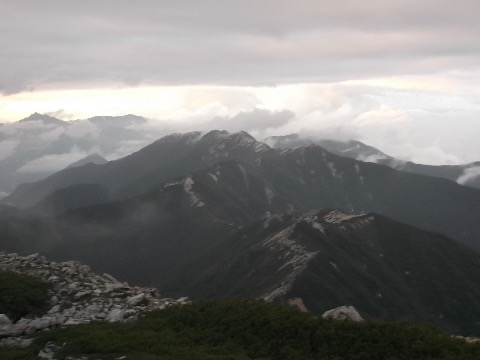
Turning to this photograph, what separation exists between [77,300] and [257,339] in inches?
585

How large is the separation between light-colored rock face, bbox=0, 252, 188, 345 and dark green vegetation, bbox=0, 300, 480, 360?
7.23 feet

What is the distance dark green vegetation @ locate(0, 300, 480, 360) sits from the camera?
27.9 meters

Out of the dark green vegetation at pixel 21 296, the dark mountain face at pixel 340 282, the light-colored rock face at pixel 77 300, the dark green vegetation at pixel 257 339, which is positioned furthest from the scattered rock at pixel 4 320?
the dark mountain face at pixel 340 282

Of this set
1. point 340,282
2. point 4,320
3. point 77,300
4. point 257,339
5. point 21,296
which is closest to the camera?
point 257,339

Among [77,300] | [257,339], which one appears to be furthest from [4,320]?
[257,339]

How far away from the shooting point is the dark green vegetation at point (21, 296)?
37.3 metres

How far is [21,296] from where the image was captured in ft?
125

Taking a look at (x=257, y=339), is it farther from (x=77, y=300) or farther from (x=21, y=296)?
(x=21, y=296)

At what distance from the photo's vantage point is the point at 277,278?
537 ft

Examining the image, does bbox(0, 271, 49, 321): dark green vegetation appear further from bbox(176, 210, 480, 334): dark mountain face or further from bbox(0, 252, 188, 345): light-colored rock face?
bbox(176, 210, 480, 334): dark mountain face

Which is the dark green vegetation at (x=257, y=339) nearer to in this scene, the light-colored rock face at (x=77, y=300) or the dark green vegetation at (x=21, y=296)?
the light-colored rock face at (x=77, y=300)

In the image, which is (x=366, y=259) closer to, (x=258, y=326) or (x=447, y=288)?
(x=447, y=288)

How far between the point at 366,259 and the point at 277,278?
141ft

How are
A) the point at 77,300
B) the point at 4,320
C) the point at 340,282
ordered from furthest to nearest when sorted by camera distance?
the point at 340,282, the point at 77,300, the point at 4,320
